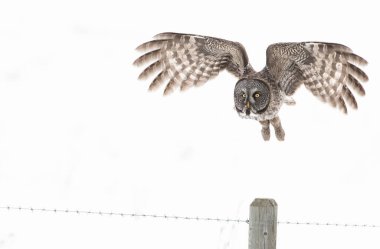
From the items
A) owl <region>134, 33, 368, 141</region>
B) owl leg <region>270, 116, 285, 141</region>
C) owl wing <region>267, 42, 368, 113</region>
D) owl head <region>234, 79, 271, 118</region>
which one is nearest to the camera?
owl wing <region>267, 42, 368, 113</region>

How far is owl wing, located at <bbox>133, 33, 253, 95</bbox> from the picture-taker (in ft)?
29.3

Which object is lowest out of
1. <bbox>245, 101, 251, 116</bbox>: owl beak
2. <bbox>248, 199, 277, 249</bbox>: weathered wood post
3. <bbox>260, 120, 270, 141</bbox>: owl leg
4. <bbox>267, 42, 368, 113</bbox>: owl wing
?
<bbox>248, 199, 277, 249</bbox>: weathered wood post

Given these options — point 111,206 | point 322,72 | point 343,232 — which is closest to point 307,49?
point 322,72

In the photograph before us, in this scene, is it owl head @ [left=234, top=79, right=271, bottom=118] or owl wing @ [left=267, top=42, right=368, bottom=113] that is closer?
owl wing @ [left=267, top=42, right=368, bottom=113]

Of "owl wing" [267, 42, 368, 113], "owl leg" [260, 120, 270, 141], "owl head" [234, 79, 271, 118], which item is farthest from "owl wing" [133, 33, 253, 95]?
"owl leg" [260, 120, 270, 141]

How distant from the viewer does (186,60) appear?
9203mm

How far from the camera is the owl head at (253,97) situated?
8.70 m

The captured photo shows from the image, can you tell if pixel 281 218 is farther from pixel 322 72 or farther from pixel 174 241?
pixel 322 72

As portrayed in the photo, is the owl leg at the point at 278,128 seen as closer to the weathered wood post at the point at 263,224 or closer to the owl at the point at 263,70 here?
the owl at the point at 263,70

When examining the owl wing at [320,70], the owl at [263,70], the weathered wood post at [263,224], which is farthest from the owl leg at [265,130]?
the weathered wood post at [263,224]

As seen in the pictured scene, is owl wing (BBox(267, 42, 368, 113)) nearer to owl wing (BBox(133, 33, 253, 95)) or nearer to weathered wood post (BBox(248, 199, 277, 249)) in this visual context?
owl wing (BBox(133, 33, 253, 95))

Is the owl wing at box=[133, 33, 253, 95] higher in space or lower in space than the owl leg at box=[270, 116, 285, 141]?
higher

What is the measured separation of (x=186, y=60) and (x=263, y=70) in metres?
0.86

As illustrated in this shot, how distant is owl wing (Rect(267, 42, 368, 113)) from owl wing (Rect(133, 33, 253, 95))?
41 cm
